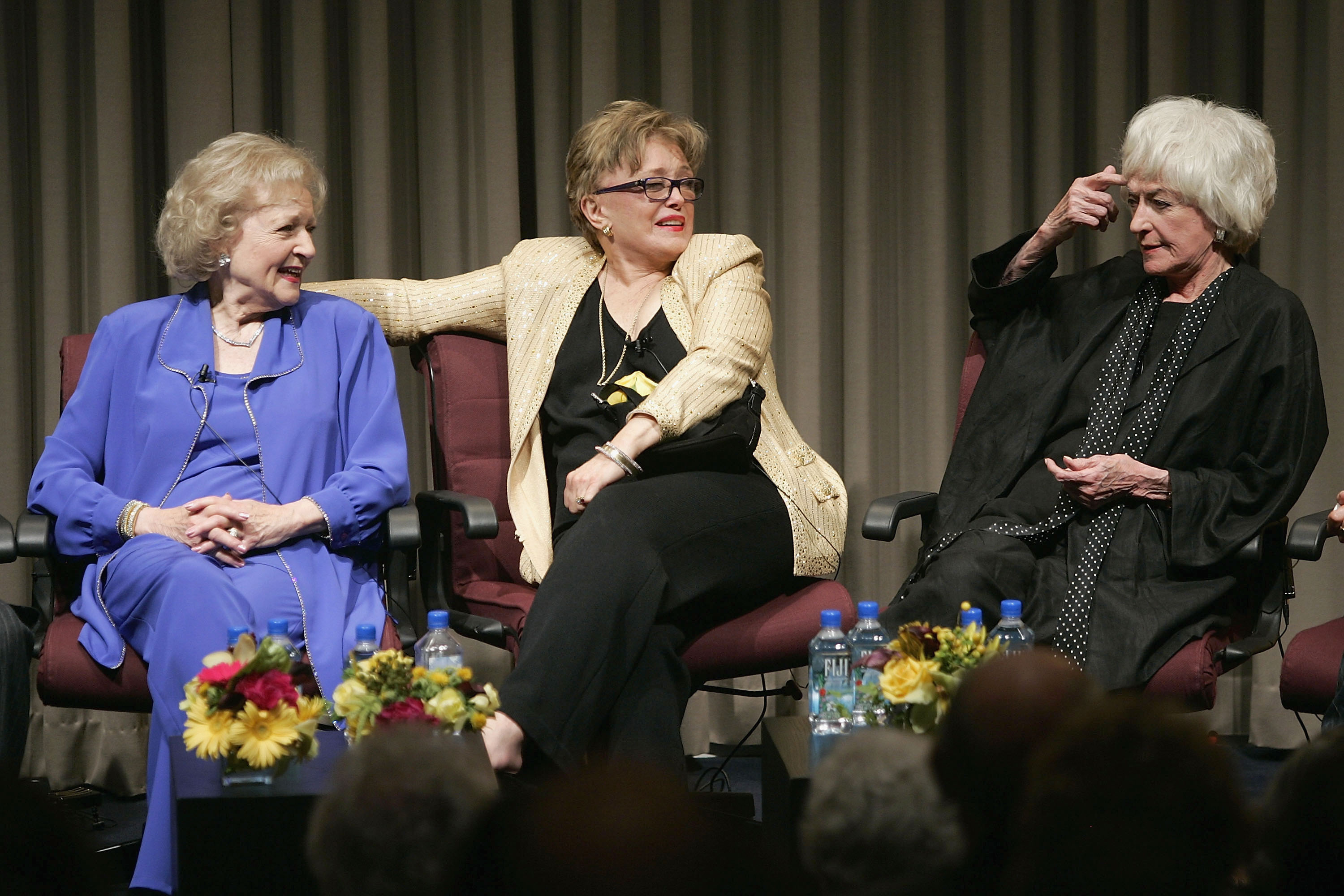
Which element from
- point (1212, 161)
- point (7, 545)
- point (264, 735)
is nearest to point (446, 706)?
point (264, 735)

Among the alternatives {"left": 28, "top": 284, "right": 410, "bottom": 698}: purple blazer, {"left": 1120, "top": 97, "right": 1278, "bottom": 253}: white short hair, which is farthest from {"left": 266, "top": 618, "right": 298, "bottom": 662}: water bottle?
{"left": 1120, "top": 97, "right": 1278, "bottom": 253}: white short hair

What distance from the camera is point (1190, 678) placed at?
2.50 metres

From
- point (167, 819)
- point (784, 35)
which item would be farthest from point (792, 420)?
point (167, 819)

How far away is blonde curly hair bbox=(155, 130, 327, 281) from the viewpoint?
2918 mm

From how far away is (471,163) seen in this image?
3.70 meters

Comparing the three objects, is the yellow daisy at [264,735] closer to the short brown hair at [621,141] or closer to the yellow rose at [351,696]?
the yellow rose at [351,696]

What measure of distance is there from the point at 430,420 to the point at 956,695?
224 cm

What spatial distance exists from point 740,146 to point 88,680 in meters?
2.13

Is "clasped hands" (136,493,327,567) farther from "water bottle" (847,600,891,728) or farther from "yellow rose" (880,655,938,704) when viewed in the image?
"yellow rose" (880,655,938,704)

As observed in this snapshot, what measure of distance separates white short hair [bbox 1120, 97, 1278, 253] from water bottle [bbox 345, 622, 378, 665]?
5.95 ft

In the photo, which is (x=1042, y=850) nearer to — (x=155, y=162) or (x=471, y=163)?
(x=471, y=163)

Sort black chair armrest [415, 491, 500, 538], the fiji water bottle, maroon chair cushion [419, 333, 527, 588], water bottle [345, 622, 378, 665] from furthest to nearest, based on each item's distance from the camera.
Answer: maroon chair cushion [419, 333, 527, 588], black chair armrest [415, 491, 500, 538], water bottle [345, 622, 378, 665], the fiji water bottle

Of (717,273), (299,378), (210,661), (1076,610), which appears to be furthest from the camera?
(717,273)

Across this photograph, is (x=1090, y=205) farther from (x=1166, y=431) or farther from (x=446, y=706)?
(x=446, y=706)
